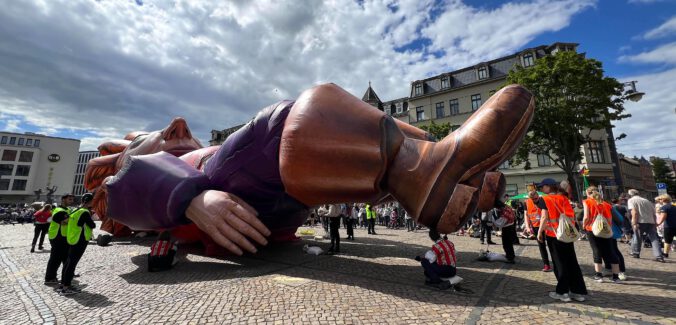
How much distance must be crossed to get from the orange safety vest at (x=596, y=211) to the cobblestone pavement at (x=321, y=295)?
917mm

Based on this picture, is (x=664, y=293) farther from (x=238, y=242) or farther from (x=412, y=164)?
(x=238, y=242)

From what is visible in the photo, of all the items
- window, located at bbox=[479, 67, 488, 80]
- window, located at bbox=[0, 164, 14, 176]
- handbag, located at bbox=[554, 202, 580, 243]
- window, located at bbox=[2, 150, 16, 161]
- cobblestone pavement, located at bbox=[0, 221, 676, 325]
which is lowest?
cobblestone pavement, located at bbox=[0, 221, 676, 325]

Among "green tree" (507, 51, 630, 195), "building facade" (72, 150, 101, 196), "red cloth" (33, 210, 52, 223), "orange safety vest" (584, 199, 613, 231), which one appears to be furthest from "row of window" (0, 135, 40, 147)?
"orange safety vest" (584, 199, 613, 231)

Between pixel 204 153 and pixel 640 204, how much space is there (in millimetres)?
10224

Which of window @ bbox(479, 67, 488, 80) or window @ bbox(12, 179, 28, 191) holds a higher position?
window @ bbox(479, 67, 488, 80)

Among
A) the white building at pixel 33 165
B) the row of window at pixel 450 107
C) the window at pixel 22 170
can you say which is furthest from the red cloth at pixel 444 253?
the window at pixel 22 170

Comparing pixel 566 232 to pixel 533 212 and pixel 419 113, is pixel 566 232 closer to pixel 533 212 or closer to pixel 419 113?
pixel 533 212

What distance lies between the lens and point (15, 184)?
54875mm

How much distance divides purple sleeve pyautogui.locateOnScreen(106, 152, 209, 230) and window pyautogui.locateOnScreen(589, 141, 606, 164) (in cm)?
3083

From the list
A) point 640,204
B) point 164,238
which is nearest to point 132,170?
point 164,238

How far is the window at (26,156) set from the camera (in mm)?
56188

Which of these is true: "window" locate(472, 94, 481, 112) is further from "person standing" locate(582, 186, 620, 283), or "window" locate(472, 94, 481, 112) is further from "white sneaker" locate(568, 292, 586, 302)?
"white sneaker" locate(568, 292, 586, 302)

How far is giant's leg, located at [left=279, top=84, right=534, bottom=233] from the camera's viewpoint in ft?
12.8

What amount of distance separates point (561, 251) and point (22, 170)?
77.6 metres
